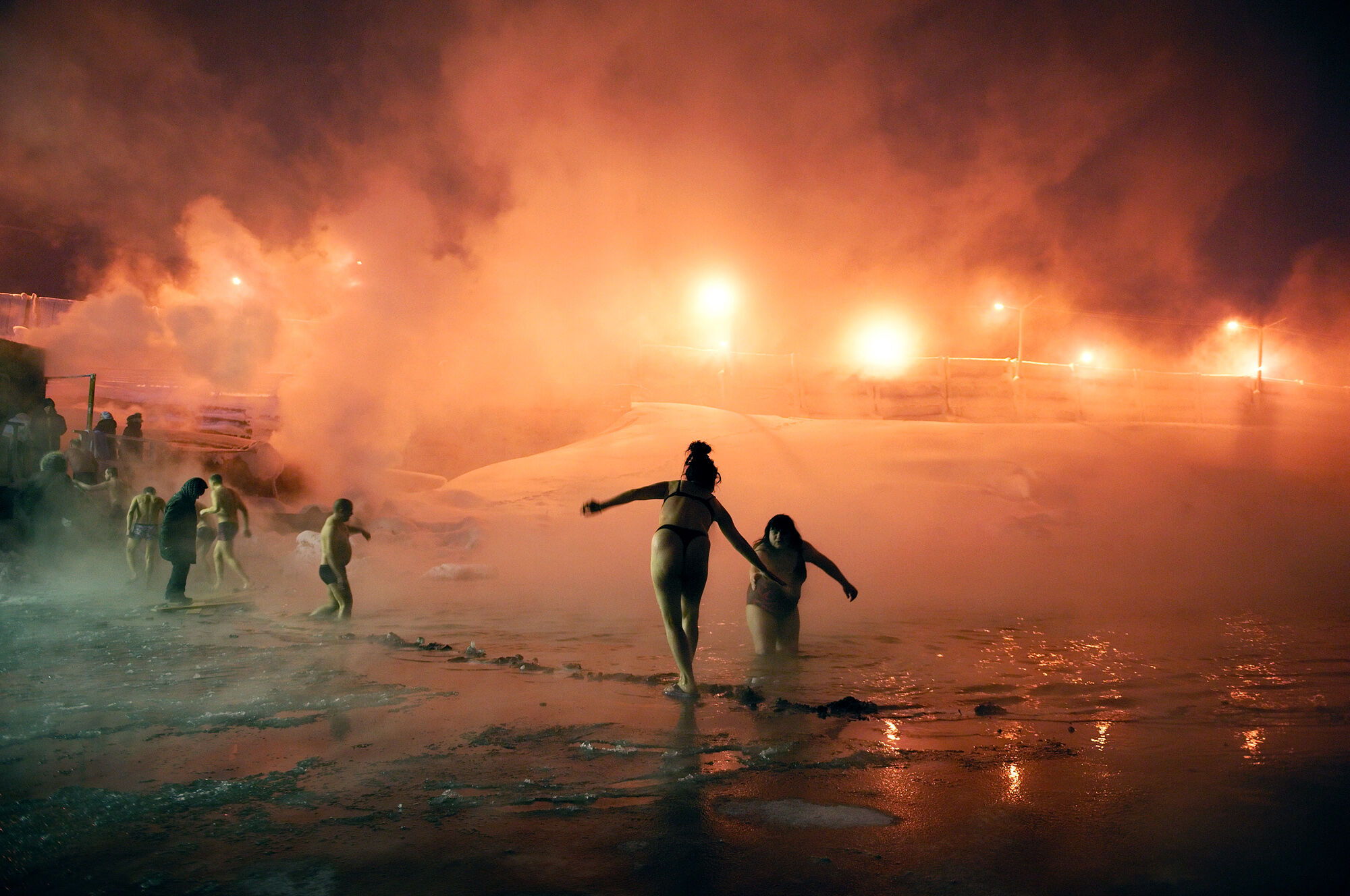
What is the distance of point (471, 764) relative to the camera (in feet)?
12.2

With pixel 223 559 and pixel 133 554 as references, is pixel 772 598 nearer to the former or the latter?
pixel 223 559

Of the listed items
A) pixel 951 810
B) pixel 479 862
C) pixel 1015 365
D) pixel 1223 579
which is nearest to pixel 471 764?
pixel 479 862

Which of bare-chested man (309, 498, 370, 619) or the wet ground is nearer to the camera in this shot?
the wet ground

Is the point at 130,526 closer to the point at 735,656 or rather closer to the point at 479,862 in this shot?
the point at 735,656

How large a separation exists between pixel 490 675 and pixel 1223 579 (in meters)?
9.78

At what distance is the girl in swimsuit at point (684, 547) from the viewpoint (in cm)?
515

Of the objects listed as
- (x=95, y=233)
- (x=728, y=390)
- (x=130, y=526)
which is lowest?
(x=130, y=526)

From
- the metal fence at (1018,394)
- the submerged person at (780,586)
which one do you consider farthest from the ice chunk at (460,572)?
the metal fence at (1018,394)

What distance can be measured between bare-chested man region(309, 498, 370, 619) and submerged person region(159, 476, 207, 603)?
166cm

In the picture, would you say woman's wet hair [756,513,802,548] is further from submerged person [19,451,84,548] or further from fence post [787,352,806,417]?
fence post [787,352,806,417]

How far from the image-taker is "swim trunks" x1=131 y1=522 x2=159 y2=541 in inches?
414

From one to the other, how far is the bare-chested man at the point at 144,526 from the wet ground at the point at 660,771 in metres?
3.80

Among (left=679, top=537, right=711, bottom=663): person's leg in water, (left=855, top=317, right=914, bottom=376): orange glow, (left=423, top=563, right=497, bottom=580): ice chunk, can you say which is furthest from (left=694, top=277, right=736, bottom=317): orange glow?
(left=679, top=537, right=711, bottom=663): person's leg in water

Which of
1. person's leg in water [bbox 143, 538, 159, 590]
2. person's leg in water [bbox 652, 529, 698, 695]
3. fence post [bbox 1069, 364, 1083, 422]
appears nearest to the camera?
person's leg in water [bbox 652, 529, 698, 695]
